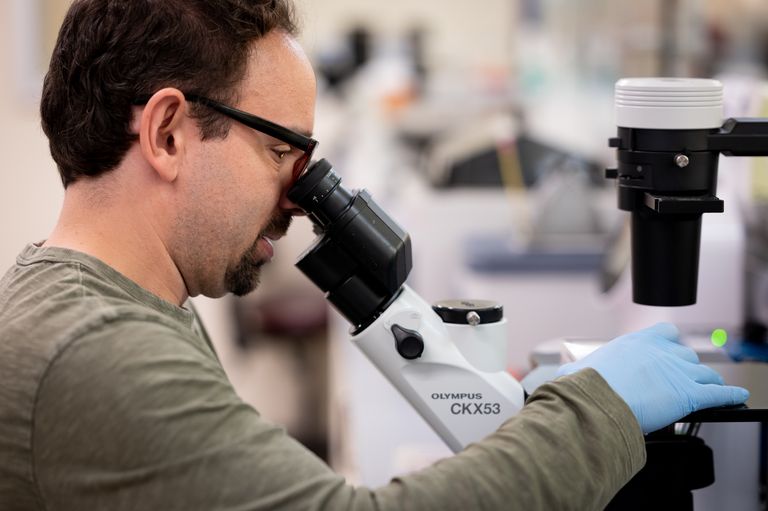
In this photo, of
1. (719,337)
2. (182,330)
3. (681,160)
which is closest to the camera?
(182,330)

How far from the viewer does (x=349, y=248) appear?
1.21 metres

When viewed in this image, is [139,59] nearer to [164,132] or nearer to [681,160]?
[164,132]

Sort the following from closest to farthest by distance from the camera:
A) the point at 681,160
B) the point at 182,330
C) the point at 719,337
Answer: the point at 182,330 → the point at 681,160 → the point at 719,337

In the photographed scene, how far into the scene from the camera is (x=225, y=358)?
15.0 feet

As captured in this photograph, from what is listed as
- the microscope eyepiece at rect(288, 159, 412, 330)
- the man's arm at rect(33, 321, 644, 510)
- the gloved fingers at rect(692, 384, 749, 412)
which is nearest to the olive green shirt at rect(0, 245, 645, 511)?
the man's arm at rect(33, 321, 644, 510)

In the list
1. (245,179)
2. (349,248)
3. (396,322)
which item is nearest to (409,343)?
(396,322)

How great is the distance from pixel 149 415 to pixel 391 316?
14.4 inches

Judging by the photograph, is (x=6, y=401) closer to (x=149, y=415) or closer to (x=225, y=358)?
(x=149, y=415)

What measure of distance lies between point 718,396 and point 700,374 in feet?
0.11

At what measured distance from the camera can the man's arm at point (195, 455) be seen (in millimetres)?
932

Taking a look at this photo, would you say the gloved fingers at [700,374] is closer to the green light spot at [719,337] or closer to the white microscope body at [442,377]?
the white microscope body at [442,377]

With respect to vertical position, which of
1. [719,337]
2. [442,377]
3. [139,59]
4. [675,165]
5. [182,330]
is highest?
[139,59]

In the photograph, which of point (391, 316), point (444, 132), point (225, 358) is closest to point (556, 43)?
point (444, 132)

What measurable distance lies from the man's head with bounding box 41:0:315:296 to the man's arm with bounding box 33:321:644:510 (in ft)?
0.61
